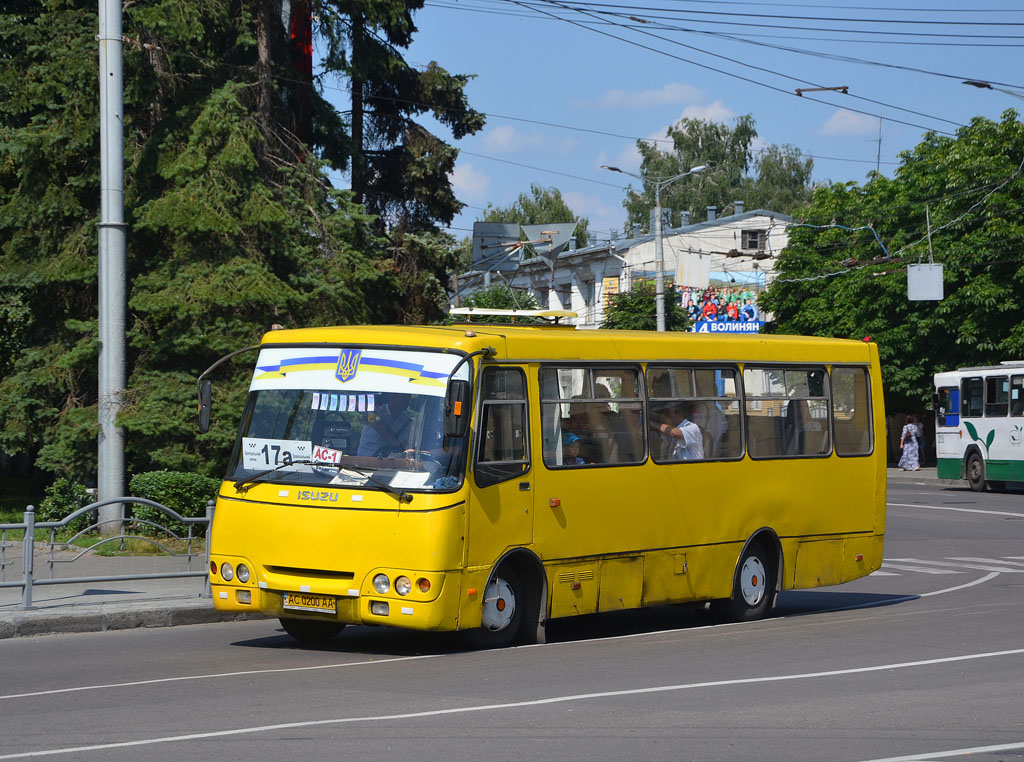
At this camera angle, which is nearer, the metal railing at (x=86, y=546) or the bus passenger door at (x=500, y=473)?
the bus passenger door at (x=500, y=473)

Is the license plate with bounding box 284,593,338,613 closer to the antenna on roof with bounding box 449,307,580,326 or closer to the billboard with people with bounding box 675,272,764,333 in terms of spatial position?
the antenna on roof with bounding box 449,307,580,326

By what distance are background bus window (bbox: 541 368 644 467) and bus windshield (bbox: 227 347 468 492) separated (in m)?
1.15

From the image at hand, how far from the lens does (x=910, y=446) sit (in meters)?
48.5

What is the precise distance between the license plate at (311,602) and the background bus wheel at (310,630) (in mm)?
1090

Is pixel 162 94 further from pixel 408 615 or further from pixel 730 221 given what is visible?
pixel 730 221

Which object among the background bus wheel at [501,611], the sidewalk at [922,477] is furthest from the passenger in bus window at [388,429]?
the sidewalk at [922,477]

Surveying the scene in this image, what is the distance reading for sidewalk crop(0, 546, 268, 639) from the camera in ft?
40.6

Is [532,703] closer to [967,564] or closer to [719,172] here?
[967,564]

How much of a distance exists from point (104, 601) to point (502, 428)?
4915mm

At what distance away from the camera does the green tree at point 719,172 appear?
3538 inches

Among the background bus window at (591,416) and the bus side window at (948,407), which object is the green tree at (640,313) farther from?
the background bus window at (591,416)

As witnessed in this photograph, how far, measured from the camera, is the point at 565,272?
261 ft

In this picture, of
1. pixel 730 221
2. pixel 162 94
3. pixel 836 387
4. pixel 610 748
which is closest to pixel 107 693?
pixel 610 748

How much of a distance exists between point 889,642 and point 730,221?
65004 millimetres
